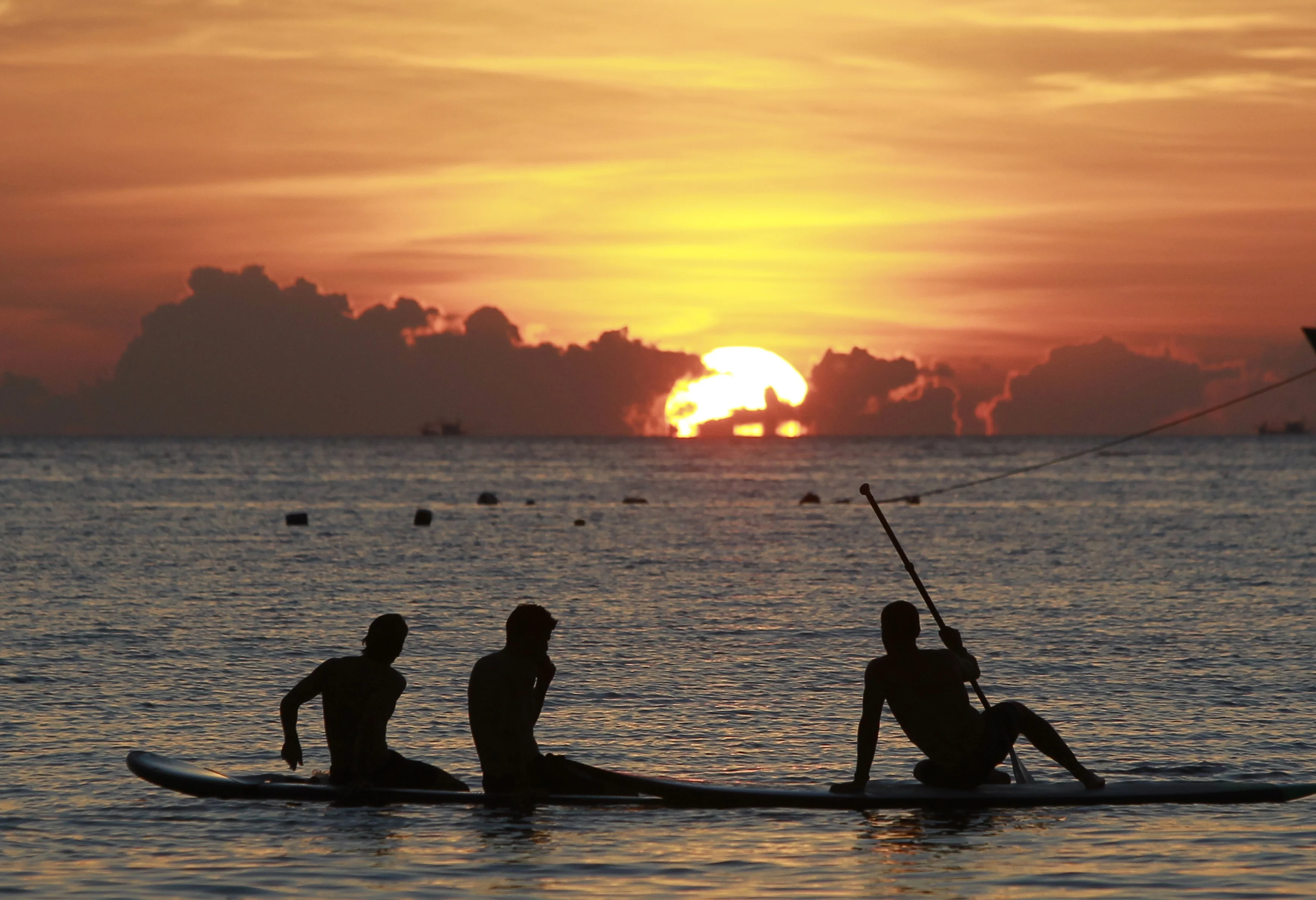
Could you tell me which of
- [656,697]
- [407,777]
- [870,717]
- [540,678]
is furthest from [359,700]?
[656,697]

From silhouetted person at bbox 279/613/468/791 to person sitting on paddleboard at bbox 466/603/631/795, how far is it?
68cm

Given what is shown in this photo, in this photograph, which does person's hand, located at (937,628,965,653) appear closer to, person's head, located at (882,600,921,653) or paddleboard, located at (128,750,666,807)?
person's head, located at (882,600,921,653)

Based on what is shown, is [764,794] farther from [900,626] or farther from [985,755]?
[900,626]

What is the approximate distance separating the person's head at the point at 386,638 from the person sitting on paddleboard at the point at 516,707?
647mm

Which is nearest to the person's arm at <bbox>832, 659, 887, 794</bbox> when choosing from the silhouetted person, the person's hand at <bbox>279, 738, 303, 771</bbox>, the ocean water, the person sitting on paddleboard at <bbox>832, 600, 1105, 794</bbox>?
the person sitting on paddleboard at <bbox>832, 600, 1105, 794</bbox>

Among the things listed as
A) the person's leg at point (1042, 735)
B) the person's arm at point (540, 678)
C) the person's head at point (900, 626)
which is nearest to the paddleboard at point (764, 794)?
the person's leg at point (1042, 735)

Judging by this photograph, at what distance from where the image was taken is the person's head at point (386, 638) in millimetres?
11891

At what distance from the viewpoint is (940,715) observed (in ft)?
39.5

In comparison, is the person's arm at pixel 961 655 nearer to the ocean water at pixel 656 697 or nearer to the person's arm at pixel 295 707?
the ocean water at pixel 656 697

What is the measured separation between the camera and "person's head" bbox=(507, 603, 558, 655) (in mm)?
11773

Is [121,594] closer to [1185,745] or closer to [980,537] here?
[1185,745]

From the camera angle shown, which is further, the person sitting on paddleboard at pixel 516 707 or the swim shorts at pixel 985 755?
the swim shorts at pixel 985 755

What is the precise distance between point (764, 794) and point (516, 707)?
2302 mm

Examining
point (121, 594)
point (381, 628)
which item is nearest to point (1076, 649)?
point (381, 628)
